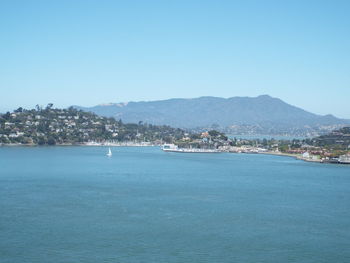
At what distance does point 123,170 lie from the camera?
20.1 meters

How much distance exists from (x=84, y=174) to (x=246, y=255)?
10.7 m

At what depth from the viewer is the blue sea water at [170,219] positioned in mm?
8328

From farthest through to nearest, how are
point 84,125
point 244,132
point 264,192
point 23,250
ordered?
point 244,132
point 84,125
point 264,192
point 23,250

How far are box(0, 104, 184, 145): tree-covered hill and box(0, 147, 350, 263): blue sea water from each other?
22.6 metres

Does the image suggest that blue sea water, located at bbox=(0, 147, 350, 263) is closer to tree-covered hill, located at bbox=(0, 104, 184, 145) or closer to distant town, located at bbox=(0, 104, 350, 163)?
distant town, located at bbox=(0, 104, 350, 163)

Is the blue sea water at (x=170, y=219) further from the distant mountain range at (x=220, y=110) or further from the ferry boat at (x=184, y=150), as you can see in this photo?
the distant mountain range at (x=220, y=110)

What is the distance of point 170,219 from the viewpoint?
34.5 ft

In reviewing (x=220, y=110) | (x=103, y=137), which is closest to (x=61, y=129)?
(x=103, y=137)

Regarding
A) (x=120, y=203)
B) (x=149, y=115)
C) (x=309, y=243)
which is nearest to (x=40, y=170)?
(x=120, y=203)

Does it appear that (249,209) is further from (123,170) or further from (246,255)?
(123,170)

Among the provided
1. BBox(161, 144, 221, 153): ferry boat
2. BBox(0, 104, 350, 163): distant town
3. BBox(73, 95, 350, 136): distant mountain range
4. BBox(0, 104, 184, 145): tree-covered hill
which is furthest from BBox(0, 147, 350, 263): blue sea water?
BBox(73, 95, 350, 136): distant mountain range

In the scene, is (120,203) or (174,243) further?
(120,203)

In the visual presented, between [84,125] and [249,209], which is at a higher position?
[84,125]

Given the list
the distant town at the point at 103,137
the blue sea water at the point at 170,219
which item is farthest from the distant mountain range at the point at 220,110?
the blue sea water at the point at 170,219
